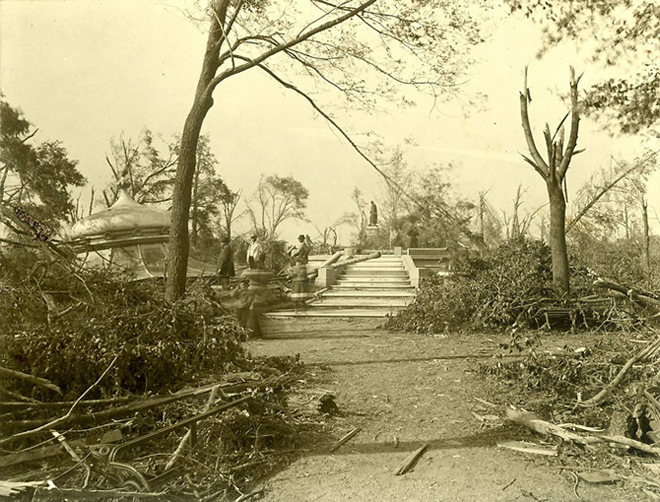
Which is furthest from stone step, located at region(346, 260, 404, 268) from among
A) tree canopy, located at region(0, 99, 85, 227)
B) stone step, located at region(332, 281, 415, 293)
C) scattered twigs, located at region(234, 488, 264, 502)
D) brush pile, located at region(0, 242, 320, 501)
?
scattered twigs, located at region(234, 488, 264, 502)

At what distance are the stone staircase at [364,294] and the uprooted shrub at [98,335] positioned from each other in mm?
6898

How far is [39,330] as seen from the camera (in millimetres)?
4707

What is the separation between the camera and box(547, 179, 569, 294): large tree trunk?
34.6 feet

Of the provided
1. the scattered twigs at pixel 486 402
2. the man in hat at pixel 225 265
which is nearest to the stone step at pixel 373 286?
the man in hat at pixel 225 265

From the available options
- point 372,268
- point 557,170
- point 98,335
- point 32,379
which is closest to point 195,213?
point 98,335

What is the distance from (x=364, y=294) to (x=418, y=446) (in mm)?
10667

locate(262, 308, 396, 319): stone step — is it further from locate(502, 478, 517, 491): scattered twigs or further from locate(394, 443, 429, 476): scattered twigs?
locate(502, 478, 517, 491): scattered twigs

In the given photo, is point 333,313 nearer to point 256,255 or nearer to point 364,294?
point 364,294

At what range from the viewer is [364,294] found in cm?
1509

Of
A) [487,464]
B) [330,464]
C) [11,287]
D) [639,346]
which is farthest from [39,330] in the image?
[639,346]

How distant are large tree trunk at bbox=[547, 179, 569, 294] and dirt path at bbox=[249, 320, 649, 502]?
391 cm

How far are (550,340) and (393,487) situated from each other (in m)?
6.43

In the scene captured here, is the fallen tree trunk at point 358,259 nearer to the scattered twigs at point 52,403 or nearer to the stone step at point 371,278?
the stone step at point 371,278

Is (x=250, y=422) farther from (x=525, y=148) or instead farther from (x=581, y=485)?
(x=525, y=148)
